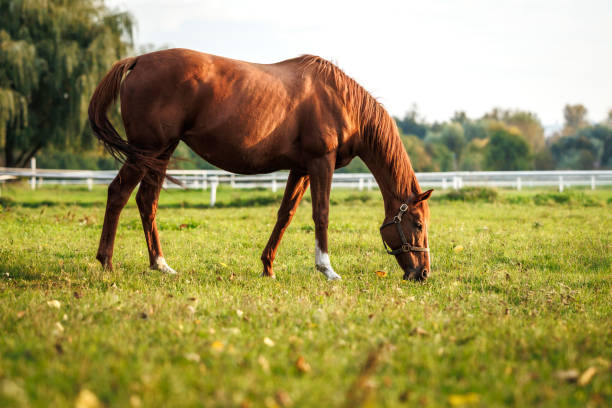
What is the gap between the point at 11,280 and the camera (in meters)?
4.76

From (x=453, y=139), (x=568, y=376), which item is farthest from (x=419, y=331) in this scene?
(x=453, y=139)

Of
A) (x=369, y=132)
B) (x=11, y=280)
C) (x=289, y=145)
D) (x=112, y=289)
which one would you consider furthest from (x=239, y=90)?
(x=11, y=280)

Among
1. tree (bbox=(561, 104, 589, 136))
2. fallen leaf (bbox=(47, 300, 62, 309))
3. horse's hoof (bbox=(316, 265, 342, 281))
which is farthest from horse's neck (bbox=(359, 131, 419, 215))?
tree (bbox=(561, 104, 589, 136))

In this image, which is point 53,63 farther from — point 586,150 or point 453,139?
point 453,139

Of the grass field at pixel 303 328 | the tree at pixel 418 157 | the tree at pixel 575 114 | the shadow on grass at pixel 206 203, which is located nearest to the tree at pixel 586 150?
the tree at pixel 418 157

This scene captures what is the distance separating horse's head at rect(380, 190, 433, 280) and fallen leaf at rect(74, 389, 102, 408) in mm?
3826

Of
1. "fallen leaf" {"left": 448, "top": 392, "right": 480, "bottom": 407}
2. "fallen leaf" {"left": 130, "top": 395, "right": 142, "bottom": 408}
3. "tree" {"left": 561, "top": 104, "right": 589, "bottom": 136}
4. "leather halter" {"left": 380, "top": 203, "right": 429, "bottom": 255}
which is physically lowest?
"fallen leaf" {"left": 448, "top": 392, "right": 480, "bottom": 407}

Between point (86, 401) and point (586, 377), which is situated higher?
point (86, 401)

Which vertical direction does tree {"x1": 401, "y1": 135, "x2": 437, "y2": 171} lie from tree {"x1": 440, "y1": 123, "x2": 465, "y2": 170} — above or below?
below

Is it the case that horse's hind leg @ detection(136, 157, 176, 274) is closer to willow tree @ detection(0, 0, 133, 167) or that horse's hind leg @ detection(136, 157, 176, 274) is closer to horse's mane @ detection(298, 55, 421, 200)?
horse's mane @ detection(298, 55, 421, 200)

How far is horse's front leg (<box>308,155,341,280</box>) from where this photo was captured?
Result: 539 cm

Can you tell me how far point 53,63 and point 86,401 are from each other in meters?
21.9

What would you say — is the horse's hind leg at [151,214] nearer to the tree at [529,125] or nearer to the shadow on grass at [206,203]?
the shadow on grass at [206,203]

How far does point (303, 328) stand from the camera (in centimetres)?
342
